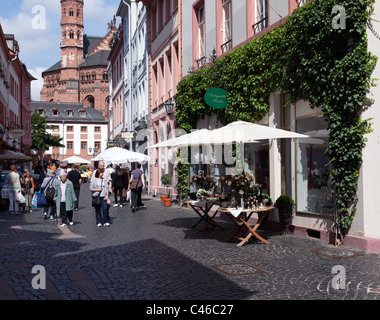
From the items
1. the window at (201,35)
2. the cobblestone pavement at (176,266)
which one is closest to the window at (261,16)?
the window at (201,35)

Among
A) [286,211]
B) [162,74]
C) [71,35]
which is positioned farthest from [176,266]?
[71,35]

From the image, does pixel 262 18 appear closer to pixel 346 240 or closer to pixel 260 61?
pixel 260 61

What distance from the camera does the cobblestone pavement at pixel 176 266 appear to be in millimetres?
5664

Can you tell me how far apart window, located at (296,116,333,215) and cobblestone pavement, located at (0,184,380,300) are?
0.88 m

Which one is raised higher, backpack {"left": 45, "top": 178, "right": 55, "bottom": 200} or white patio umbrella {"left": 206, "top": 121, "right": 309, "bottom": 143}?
white patio umbrella {"left": 206, "top": 121, "right": 309, "bottom": 143}

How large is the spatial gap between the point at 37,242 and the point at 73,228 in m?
2.44

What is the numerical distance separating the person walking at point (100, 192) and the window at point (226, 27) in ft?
19.4

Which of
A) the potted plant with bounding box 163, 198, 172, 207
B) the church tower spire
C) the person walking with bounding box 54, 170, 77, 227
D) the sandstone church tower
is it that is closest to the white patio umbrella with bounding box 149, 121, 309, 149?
the person walking with bounding box 54, 170, 77, 227

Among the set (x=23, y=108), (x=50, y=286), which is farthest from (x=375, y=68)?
(x=23, y=108)

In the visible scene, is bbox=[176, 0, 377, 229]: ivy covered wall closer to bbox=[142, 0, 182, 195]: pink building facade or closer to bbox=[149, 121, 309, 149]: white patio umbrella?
bbox=[149, 121, 309, 149]: white patio umbrella

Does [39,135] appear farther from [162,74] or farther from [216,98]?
[216,98]

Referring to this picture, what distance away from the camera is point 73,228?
12227 mm

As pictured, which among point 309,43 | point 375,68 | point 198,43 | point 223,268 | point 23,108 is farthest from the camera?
point 23,108

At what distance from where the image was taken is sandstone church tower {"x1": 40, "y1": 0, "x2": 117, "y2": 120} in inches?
3930
